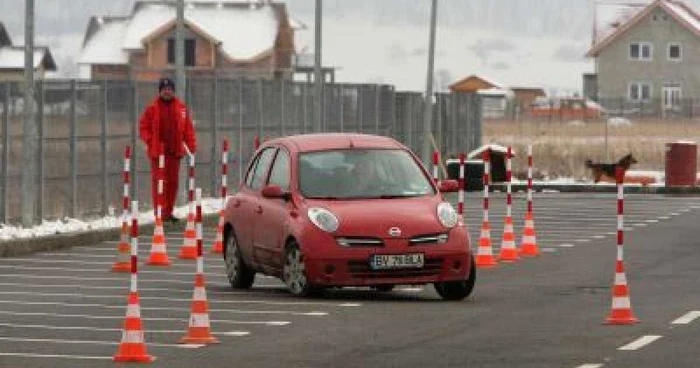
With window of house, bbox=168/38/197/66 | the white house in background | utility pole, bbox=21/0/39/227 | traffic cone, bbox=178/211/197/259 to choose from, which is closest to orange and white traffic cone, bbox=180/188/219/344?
traffic cone, bbox=178/211/197/259

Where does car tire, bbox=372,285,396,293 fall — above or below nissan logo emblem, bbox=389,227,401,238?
below

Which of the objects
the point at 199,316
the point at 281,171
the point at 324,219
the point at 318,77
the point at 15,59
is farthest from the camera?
the point at 15,59

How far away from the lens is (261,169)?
2508 centimetres

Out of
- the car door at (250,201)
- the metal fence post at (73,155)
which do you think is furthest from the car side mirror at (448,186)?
the metal fence post at (73,155)

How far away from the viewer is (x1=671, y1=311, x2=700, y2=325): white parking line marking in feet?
65.8

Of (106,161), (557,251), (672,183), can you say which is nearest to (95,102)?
(106,161)

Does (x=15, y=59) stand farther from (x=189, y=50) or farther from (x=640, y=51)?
(x=640, y=51)

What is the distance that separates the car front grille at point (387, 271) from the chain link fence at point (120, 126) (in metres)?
9.77

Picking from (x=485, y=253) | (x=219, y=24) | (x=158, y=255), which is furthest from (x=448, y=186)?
(x=219, y=24)

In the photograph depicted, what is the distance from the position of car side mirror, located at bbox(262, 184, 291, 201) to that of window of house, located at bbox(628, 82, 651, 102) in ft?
412

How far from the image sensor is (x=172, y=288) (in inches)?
984

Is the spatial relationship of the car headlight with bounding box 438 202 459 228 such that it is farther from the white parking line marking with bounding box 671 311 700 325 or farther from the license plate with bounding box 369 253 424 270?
the white parking line marking with bounding box 671 311 700 325

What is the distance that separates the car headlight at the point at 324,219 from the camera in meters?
22.8

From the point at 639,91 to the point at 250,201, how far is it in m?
126
